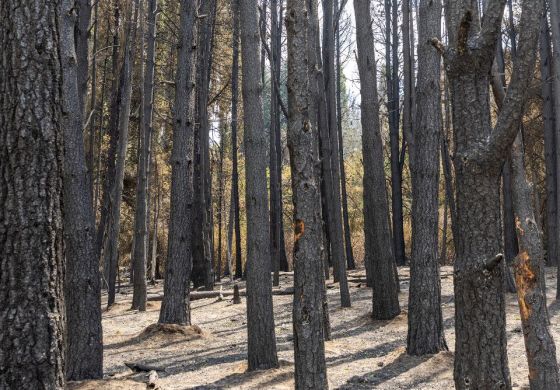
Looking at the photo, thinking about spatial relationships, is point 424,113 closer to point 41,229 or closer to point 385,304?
point 385,304

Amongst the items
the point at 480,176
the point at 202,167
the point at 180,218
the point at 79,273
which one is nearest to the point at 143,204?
the point at 180,218

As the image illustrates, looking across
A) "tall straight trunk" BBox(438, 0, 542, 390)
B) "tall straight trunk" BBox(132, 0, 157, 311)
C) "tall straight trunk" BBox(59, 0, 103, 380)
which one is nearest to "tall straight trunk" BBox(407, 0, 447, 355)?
"tall straight trunk" BBox(59, 0, 103, 380)

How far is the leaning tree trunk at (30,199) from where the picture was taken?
3467 mm

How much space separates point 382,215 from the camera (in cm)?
1089

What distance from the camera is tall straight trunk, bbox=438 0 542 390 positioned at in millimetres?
3387

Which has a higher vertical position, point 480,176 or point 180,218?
point 180,218

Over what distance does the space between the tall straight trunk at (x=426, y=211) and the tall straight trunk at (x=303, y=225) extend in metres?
3.08

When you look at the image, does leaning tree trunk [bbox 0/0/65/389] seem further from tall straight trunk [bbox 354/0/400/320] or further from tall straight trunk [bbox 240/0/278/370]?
tall straight trunk [bbox 354/0/400/320]

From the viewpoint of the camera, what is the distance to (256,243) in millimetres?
7348

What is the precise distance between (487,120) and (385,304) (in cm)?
749

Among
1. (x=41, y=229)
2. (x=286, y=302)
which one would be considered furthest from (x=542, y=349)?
(x=286, y=302)

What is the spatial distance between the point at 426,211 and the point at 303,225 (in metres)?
3.36

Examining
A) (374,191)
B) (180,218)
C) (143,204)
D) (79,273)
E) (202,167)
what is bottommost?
(79,273)

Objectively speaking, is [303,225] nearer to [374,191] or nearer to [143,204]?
[374,191]
